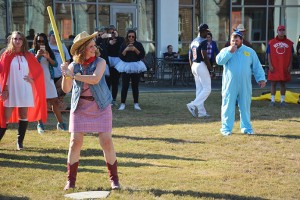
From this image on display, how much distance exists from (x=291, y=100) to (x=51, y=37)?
Answer: 6.99m

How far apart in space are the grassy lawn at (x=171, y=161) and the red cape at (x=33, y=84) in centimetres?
49

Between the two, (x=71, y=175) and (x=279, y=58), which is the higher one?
(x=279, y=58)

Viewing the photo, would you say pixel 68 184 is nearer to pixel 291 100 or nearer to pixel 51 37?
pixel 51 37

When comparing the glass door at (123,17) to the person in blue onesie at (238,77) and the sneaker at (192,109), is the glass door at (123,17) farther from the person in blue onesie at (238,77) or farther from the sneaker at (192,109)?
the person in blue onesie at (238,77)

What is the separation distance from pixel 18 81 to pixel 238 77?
3.77 meters

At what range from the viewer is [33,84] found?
9.38 m

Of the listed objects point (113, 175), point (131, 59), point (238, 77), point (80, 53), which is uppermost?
point (80, 53)

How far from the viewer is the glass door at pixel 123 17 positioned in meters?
24.5

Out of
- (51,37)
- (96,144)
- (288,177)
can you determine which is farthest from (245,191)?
(51,37)

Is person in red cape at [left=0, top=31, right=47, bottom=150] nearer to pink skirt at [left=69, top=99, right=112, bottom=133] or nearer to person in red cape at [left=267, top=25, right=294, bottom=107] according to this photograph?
pink skirt at [left=69, top=99, right=112, bottom=133]

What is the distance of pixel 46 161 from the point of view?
331 inches

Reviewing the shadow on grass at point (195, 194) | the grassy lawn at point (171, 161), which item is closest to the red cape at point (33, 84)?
the grassy lawn at point (171, 161)

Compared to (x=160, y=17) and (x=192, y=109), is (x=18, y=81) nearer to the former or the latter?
(x=192, y=109)

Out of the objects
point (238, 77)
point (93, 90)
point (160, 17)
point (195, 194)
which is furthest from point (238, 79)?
point (160, 17)
